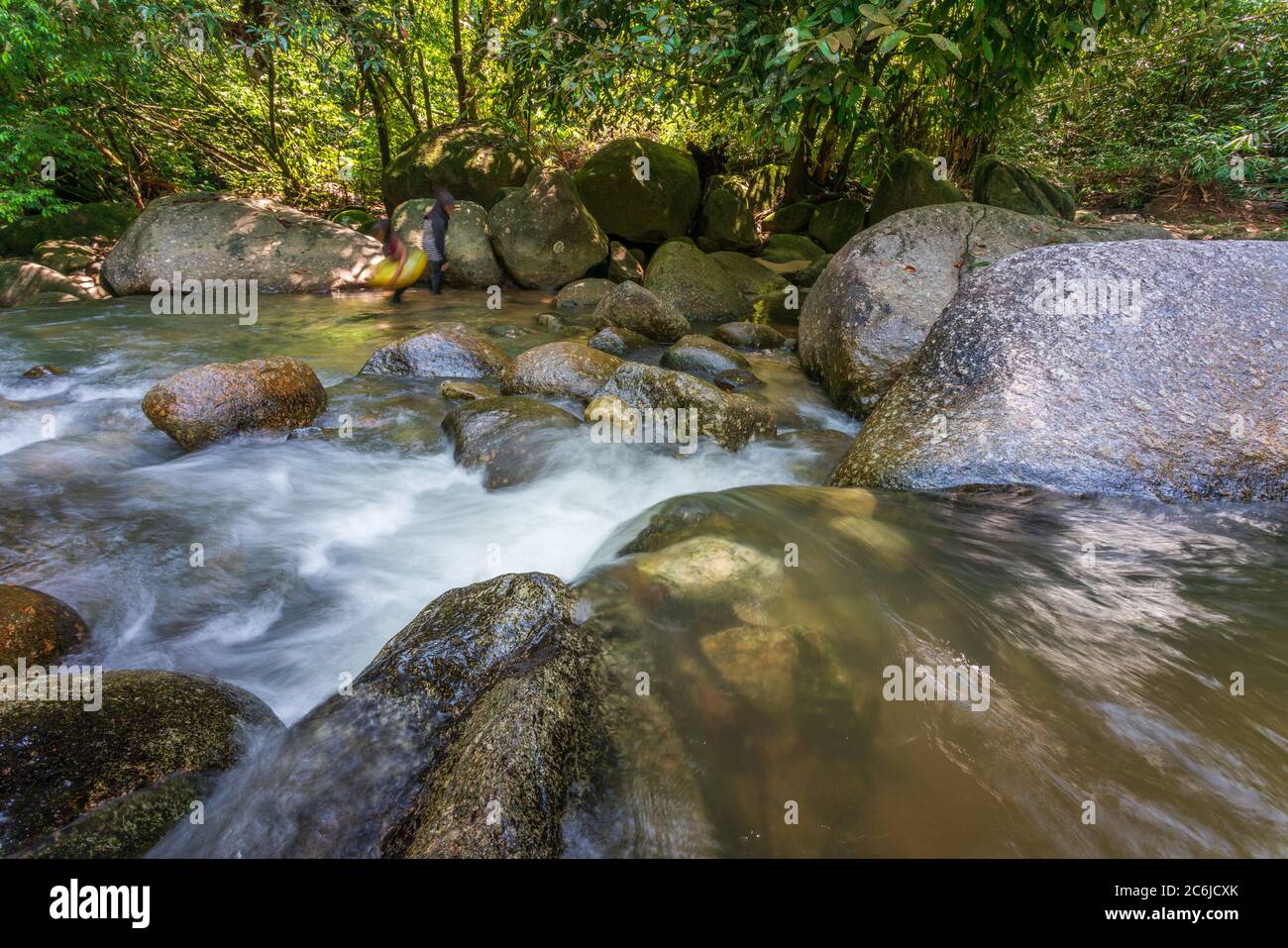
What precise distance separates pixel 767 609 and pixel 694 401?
3.19 m

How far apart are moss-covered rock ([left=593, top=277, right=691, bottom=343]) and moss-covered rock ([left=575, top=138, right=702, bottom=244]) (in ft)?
16.7

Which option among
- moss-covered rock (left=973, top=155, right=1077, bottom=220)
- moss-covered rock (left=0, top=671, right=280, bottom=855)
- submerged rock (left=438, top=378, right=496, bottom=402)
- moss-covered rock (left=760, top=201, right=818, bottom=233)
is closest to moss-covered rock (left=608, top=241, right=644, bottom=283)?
moss-covered rock (left=760, top=201, right=818, bottom=233)

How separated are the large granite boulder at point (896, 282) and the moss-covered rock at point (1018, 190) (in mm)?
5094

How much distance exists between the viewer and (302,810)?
199 cm

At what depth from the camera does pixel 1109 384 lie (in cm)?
397

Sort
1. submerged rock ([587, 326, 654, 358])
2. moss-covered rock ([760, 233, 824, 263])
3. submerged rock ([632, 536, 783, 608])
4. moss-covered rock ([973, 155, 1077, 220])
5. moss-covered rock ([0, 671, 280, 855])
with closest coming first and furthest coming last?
moss-covered rock ([0, 671, 280, 855]) → submerged rock ([632, 536, 783, 608]) → submerged rock ([587, 326, 654, 358]) → moss-covered rock ([973, 155, 1077, 220]) → moss-covered rock ([760, 233, 824, 263])

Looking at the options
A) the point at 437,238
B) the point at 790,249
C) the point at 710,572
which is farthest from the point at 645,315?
the point at 790,249

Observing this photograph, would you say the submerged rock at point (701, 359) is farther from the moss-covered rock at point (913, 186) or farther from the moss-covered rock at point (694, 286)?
the moss-covered rock at point (913, 186)

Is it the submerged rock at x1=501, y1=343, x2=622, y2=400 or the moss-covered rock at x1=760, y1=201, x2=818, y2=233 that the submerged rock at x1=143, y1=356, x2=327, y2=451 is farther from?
the moss-covered rock at x1=760, y1=201, x2=818, y2=233

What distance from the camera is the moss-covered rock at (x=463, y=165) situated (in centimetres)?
1336

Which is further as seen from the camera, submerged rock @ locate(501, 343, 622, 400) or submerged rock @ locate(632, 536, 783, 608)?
submerged rock @ locate(501, 343, 622, 400)

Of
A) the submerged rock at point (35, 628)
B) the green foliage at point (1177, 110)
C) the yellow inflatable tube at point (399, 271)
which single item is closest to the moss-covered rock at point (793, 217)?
the green foliage at point (1177, 110)

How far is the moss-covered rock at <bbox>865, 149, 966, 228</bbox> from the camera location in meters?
12.4
